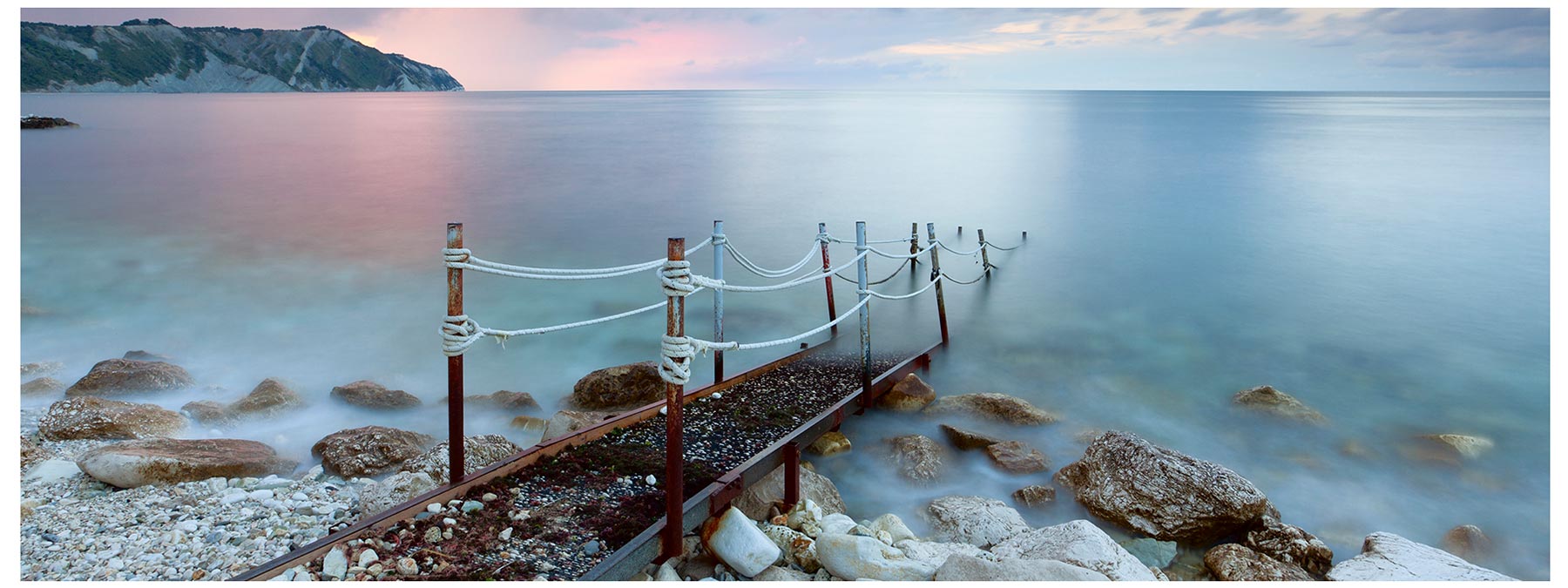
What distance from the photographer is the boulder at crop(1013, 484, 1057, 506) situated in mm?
5125

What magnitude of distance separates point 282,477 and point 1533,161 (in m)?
28.0

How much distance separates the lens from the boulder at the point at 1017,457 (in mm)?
5570

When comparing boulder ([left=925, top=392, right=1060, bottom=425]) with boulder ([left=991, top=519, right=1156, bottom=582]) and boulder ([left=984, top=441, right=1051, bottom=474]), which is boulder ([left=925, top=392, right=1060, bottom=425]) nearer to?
boulder ([left=984, top=441, right=1051, bottom=474])

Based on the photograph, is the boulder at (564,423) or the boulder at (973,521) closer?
the boulder at (973,521)

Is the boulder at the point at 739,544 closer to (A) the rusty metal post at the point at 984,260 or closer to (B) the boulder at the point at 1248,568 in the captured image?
(B) the boulder at the point at 1248,568

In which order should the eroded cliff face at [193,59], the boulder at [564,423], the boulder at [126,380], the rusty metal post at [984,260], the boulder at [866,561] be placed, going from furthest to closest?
1. the eroded cliff face at [193,59]
2. the rusty metal post at [984,260]
3. the boulder at [126,380]
4. the boulder at [564,423]
5. the boulder at [866,561]

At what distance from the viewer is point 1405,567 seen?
3.96 m

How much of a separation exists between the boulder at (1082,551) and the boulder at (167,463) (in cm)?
438

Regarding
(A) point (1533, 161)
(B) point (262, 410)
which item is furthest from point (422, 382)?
(A) point (1533, 161)

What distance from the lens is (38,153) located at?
22938 millimetres

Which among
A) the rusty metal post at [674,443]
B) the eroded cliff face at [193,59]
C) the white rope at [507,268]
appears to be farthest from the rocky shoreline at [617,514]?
the eroded cliff face at [193,59]

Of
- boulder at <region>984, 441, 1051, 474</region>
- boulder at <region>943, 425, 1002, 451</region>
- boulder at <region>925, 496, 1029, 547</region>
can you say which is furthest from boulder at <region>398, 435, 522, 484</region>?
boulder at <region>984, 441, 1051, 474</region>

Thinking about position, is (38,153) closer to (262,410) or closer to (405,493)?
(262,410)

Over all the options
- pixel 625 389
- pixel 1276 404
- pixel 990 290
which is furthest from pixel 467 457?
pixel 990 290
